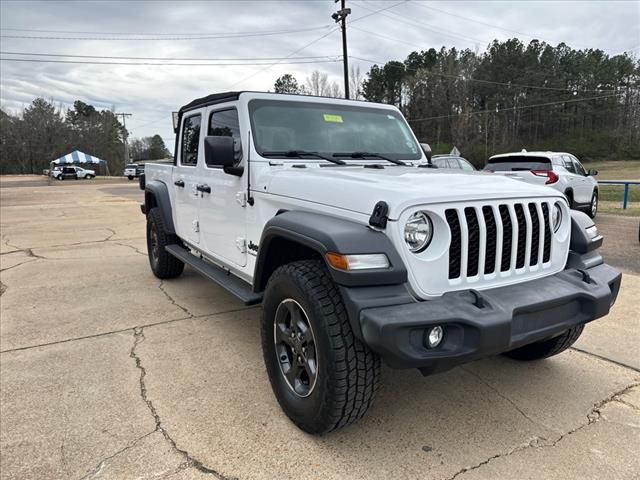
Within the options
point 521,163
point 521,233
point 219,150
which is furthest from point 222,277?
point 521,163

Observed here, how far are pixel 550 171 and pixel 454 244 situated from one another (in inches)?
370

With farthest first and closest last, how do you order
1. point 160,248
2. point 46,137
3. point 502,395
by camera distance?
point 46,137 < point 160,248 < point 502,395

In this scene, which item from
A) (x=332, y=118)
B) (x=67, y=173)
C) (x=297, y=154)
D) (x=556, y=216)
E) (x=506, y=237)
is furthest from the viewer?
(x=67, y=173)

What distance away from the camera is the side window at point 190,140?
4410 millimetres

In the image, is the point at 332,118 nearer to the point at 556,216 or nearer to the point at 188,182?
the point at 188,182

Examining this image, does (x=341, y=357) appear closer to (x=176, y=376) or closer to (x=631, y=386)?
(x=176, y=376)

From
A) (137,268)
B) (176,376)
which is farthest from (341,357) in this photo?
(137,268)

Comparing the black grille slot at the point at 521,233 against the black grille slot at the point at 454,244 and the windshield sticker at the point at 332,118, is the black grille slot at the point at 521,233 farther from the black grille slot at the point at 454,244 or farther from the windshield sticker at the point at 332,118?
the windshield sticker at the point at 332,118

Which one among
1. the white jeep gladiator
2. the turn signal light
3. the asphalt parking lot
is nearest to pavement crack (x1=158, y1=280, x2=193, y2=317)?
the asphalt parking lot

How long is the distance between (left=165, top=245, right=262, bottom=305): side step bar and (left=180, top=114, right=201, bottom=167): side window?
0.93 metres

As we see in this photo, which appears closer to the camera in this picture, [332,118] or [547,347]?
[547,347]

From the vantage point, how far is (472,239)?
7.55 feet

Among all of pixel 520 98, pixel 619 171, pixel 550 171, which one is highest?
pixel 520 98

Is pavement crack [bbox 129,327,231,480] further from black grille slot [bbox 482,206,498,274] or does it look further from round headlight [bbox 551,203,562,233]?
round headlight [bbox 551,203,562,233]
